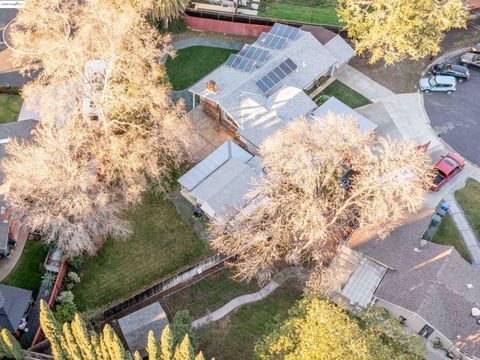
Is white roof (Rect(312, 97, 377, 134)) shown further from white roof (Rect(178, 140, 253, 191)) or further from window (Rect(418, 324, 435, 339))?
window (Rect(418, 324, 435, 339))

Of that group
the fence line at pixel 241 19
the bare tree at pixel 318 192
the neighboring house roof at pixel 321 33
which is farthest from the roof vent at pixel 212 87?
the neighboring house roof at pixel 321 33

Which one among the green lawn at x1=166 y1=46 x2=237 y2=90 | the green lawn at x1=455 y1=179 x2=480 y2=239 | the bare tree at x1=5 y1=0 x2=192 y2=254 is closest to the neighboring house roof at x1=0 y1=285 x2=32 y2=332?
the bare tree at x1=5 y1=0 x2=192 y2=254

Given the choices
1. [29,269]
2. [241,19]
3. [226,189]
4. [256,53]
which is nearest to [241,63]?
[256,53]

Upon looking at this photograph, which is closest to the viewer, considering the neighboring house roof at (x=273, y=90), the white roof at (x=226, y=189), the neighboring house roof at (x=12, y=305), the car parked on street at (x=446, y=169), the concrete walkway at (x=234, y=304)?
the neighboring house roof at (x=12, y=305)

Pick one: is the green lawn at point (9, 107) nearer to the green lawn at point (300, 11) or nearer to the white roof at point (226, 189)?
the white roof at point (226, 189)

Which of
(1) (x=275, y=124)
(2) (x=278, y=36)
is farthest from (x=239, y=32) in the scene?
(1) (x=275, y=124)
